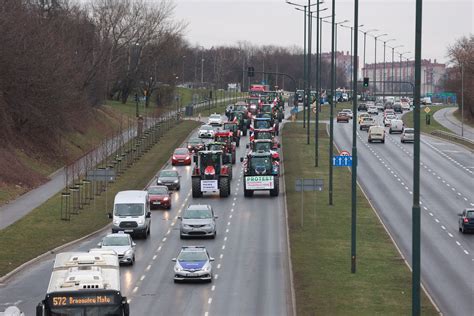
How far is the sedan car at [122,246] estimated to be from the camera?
45000mm

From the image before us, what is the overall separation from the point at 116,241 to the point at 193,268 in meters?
5.25

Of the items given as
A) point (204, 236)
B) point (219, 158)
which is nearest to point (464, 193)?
point (219, 158)

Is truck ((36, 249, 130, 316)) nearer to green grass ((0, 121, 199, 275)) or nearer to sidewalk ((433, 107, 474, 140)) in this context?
green grass ((0, 121, 199, 275))

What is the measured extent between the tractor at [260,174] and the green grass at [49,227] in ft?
25.6

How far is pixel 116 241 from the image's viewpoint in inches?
1791

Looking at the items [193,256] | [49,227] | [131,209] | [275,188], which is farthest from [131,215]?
[275,188]

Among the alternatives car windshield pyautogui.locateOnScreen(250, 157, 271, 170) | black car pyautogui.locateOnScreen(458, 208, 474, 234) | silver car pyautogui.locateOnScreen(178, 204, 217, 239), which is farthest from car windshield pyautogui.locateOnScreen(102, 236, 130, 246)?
car windshield pyautogui.locateOnScreen(250, 157, 271, 170)

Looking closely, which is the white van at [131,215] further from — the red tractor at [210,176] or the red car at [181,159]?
the red car at [181,159]

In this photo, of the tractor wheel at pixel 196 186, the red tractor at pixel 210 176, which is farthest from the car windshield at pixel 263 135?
the tractor wheel at pixel 196 186

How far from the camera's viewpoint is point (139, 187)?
70000mm

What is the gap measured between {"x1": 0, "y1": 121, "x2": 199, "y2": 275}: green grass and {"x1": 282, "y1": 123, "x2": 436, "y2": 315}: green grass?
9890 millimetres

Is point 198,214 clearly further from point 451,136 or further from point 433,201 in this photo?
Answer: point 451,136

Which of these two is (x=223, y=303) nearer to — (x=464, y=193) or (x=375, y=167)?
(x=464, y=193)

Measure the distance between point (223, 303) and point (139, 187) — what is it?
109 ft
